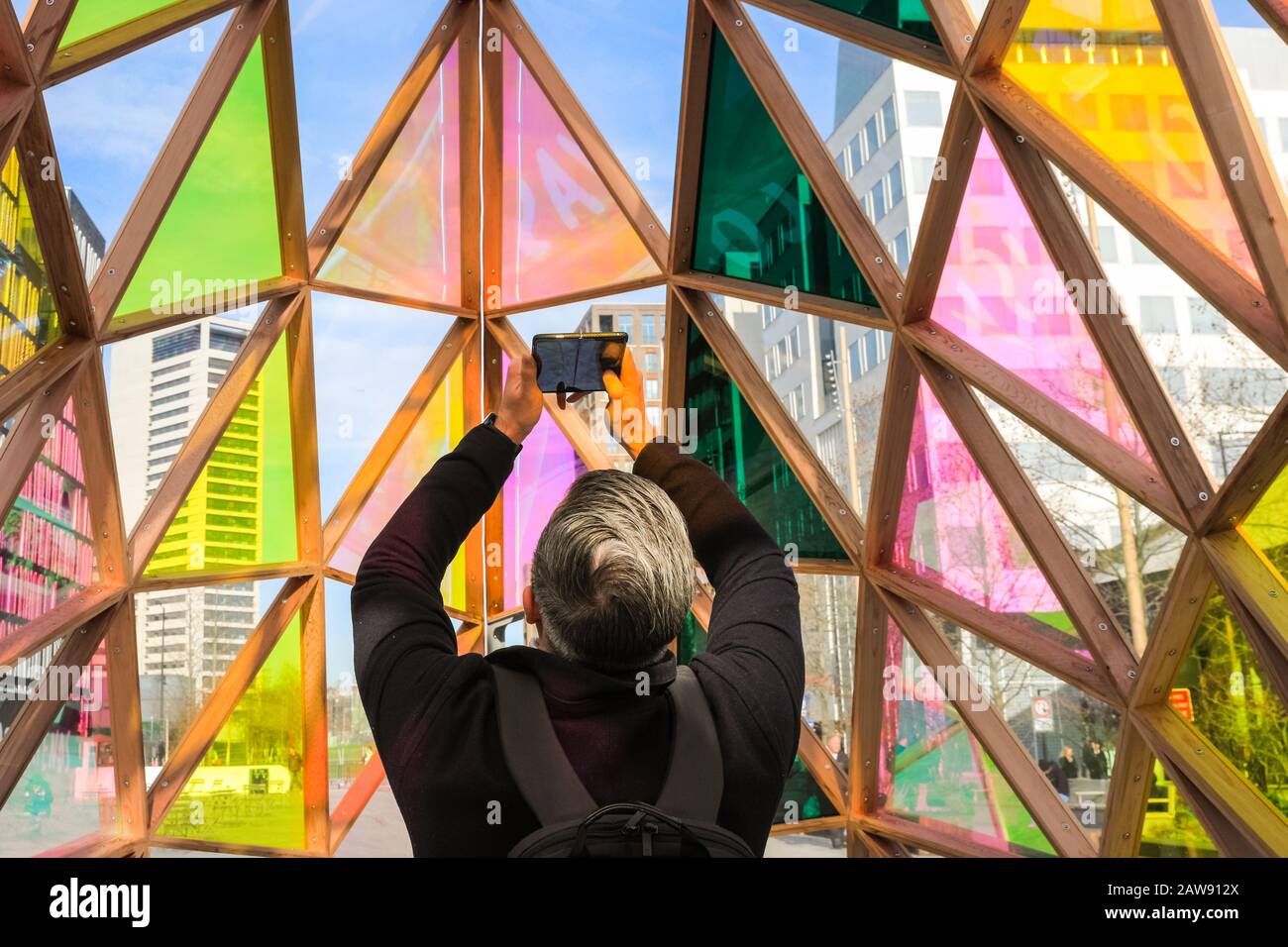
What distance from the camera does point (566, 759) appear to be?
2.37m

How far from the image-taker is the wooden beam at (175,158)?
30.9 ft

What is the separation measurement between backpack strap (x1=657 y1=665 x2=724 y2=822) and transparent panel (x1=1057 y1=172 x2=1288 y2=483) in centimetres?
566

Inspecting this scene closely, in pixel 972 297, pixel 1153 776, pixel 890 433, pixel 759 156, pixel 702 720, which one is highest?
pixel 759 156

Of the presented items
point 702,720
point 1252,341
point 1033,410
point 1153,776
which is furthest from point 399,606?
point 1153,776

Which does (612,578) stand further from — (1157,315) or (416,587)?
(1157,315)

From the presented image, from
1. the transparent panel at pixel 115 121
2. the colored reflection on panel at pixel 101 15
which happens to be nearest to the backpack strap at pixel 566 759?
the colored reflection on panel at pixel 101 15

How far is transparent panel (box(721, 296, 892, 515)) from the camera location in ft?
35.1

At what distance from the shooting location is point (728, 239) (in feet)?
38.2

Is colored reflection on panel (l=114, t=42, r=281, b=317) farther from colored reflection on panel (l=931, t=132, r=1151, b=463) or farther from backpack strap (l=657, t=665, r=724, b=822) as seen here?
backpack strap (l=657, t=665, r=724, b=822)

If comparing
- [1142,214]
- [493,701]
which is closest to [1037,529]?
[1142,214]

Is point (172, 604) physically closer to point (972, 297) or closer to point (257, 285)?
point (257, 285)

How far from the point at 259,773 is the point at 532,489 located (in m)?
4.67

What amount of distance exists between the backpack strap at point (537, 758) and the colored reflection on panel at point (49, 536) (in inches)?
303
